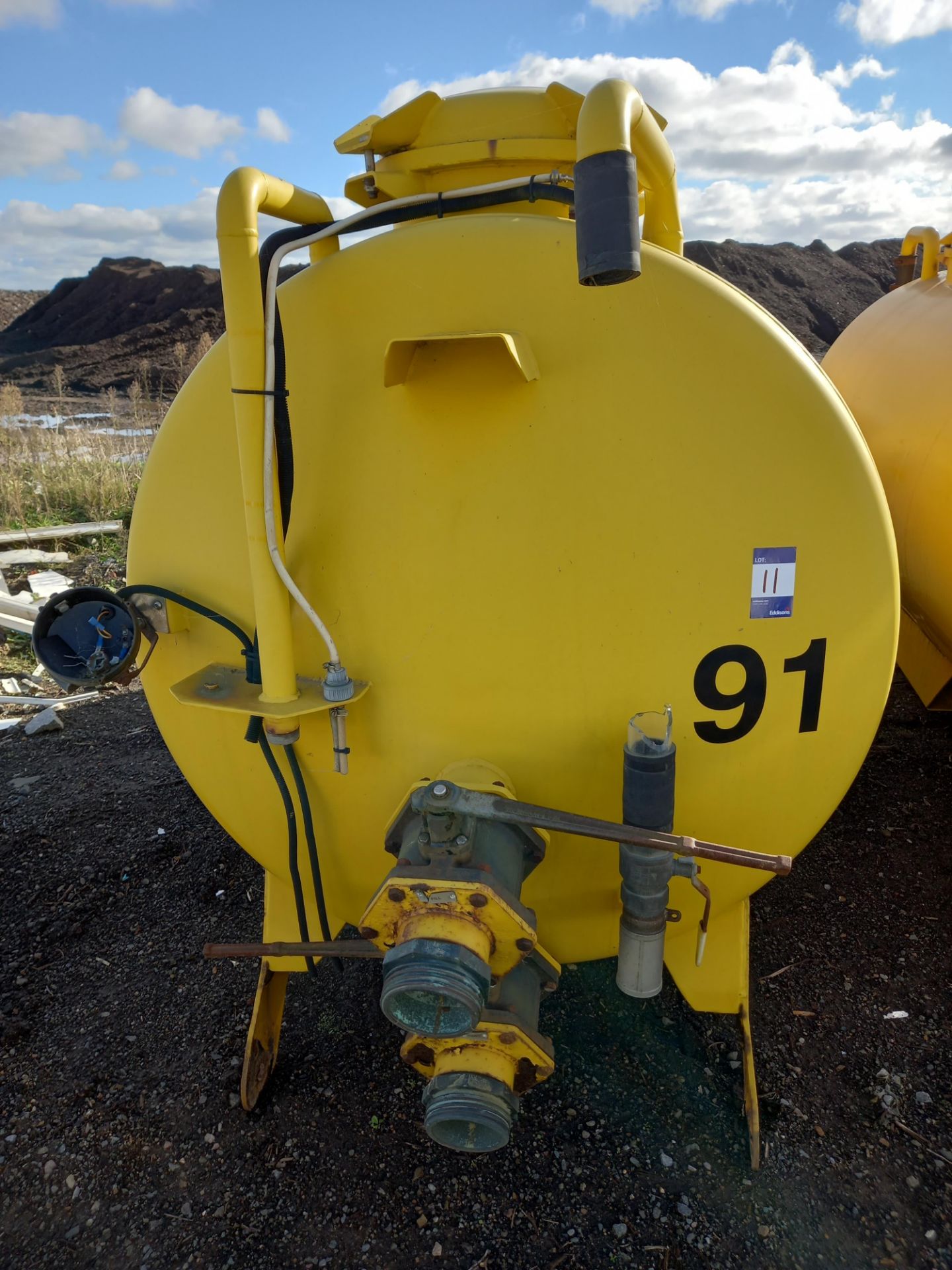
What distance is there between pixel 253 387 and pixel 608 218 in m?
0.68

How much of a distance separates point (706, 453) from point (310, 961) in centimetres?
152

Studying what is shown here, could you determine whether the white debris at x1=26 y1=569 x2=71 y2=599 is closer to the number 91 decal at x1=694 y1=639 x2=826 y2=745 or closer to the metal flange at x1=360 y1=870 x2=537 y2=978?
the metal flange at x1=360 y1=870 x2=537 y2=978

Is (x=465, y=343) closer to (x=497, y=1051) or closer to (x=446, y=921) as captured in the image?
(x=446, y=921)

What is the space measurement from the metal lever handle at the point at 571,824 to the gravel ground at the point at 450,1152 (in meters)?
0.41

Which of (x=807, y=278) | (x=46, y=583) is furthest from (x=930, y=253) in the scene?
(x=807, y=278)

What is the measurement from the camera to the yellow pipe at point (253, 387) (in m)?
1.42

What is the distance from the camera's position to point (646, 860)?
1.51 meters

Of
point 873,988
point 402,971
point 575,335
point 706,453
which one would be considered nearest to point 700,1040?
point 873,988

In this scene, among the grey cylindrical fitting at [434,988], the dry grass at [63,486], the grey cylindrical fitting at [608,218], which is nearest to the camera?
the grey cylindrical fitting at [608,218]

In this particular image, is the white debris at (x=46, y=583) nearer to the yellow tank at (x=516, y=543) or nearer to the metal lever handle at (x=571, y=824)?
the yellow tank at (x=516, y=543)

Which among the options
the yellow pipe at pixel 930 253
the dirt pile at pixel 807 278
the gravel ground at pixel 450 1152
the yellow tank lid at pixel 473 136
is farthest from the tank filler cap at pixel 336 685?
the dirt pile at pixel 807 278

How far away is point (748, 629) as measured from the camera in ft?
5.07

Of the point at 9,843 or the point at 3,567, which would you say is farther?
the point at 3,567

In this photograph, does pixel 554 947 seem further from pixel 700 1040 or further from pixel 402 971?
pixel 700 1040
